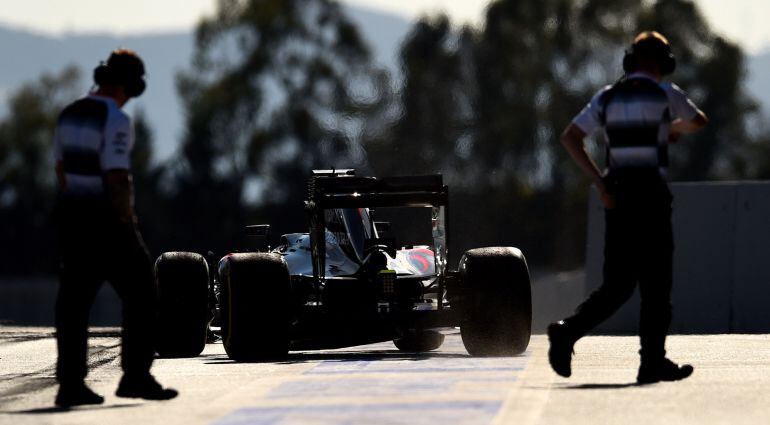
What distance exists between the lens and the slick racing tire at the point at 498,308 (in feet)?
47.0

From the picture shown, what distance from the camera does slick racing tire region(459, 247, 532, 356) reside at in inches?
564

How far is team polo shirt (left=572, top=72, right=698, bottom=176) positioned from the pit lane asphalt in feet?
4.01

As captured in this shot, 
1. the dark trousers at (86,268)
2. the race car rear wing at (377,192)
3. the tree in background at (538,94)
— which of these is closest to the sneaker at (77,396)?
the dark trousers at (86,268)

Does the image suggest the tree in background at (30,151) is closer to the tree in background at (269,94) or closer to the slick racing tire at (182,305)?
the tree in background at (269,94)

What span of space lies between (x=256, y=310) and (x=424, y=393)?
475 cm

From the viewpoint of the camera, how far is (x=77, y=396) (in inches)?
398

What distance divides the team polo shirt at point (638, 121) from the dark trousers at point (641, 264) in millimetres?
167

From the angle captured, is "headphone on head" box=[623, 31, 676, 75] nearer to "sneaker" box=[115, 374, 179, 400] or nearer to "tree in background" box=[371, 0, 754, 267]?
"sneaker" box=[115, 374, 179, 400]

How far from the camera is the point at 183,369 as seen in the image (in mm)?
13523

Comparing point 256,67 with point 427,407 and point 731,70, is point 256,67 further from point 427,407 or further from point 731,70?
point 427,407

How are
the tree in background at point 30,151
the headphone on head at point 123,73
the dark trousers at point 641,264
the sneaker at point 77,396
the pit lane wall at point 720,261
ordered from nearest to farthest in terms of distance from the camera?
the sneaker at point 77,396 < the headphone on head at point 123,73 < the dark trousers at point 641,264 < the pit lane wall at point 720,261 < the tree in background at point 30,151

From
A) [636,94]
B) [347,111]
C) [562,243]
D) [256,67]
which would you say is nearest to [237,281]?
[636,94]

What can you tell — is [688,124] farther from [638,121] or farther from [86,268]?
[86,268]

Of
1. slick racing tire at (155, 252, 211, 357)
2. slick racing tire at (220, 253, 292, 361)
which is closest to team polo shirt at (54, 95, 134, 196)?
slick racing tire at (220, 253, 292, 361)
